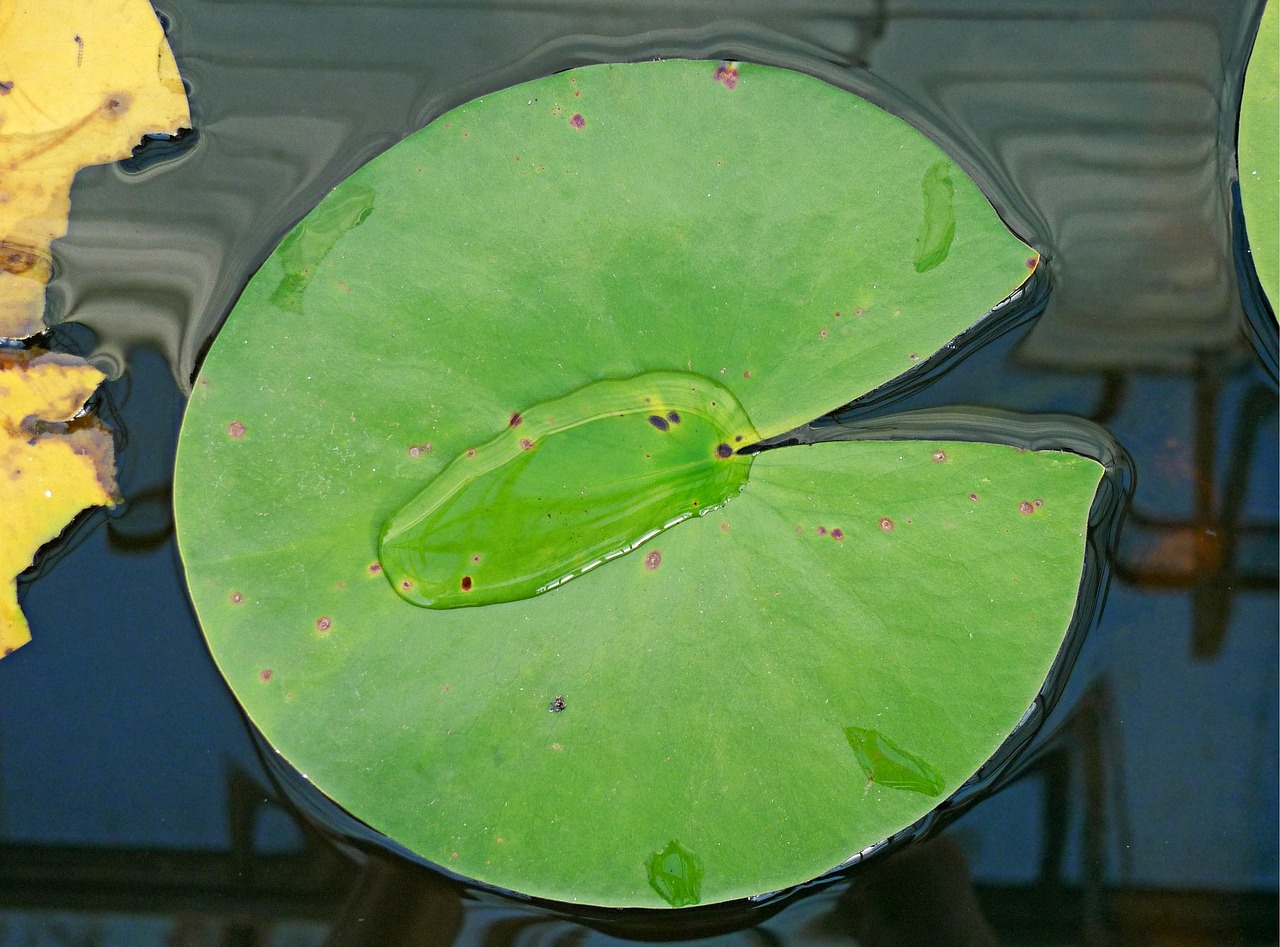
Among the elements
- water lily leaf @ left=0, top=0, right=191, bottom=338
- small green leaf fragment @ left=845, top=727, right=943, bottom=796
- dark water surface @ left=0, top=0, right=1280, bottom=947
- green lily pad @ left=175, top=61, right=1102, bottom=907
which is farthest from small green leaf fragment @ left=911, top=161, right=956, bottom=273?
water lily leaf @ left=0, top=0, right=191, bottom=338

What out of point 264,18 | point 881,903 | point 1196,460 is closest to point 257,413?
point 264,18

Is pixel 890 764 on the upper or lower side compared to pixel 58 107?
lower

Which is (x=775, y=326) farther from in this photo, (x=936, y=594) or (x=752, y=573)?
(x=936, y=594)

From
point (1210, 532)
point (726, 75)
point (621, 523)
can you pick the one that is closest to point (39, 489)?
point (621, 523)

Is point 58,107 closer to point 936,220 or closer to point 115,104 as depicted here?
point 115,104

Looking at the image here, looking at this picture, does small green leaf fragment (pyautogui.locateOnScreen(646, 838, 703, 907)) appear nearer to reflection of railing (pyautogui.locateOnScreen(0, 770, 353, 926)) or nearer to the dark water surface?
the dark water surface

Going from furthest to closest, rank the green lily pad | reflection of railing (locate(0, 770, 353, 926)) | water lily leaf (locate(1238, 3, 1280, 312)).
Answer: reflection of railing (locate(0, 770, 353, 926)), water lily leaf (locate(1238, 3, 1280, 312)), the green lily pad
